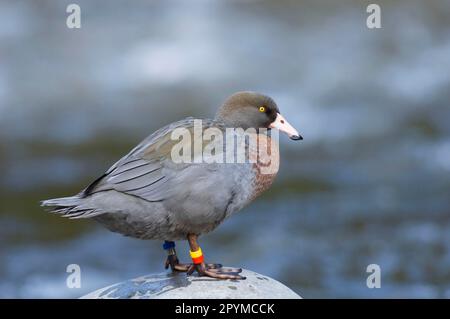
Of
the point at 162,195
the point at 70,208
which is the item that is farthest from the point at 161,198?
the point at 70,208

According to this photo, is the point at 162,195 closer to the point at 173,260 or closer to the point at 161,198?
the point at 161,198

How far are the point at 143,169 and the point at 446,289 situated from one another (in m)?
6.16

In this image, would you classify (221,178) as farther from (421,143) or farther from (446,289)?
(421,143)

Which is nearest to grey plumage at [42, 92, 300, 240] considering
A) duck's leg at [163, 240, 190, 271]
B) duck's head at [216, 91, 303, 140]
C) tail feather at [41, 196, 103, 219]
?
tail feather at [41, 196, 103, 219]

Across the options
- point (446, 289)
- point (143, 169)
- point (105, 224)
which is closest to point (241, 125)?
point (143, 169)

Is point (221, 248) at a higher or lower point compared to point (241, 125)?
lower

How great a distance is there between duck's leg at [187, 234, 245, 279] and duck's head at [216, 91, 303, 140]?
94 centimetres

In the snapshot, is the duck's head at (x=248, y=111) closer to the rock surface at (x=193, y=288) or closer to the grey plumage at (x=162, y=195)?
the grey plumage at (x=162, y=195)

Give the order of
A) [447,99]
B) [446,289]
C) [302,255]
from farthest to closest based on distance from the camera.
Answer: [447,99] < [302,255] < [446,289]

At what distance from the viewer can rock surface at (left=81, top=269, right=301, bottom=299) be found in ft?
20.6

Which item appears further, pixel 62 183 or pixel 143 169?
pixel 62 183

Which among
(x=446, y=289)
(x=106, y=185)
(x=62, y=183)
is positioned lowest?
(x=446, y=289)

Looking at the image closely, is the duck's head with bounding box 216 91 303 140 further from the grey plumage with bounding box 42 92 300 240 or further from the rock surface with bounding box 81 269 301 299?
the rock surface with bounding box 81 269 301 299

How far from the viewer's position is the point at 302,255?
11867mm
